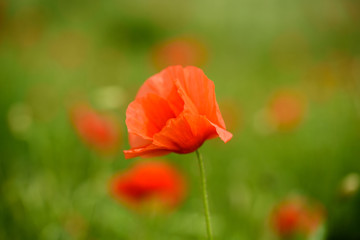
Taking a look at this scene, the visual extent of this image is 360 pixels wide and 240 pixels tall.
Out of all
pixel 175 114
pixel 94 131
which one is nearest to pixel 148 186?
pixel 94 131

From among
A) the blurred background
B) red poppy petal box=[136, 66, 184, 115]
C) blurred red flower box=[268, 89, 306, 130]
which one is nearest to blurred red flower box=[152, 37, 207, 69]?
the blurred background

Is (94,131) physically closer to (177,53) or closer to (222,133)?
(222,133)

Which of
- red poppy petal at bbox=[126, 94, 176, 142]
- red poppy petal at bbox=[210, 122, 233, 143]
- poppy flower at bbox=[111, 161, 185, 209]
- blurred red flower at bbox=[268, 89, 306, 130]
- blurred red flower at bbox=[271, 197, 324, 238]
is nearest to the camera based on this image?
red poppy petal at bbox=[210, 122, 233, 143]

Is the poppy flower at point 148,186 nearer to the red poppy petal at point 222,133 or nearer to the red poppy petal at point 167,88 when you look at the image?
the red poppy petal at point 167,88

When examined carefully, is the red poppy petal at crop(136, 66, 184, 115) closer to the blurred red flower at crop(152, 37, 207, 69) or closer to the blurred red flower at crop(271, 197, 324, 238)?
the blurred red flower at crop(271, 197, 324, 238)

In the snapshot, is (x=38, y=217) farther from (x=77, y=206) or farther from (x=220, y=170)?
(x=220, y=170)

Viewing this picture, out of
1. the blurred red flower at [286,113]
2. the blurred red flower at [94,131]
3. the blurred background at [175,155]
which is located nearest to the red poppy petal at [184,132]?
the blurred background at [175,155]

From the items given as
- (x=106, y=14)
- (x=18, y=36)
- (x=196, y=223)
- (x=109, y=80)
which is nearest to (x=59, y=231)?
(x=196, y=223)
